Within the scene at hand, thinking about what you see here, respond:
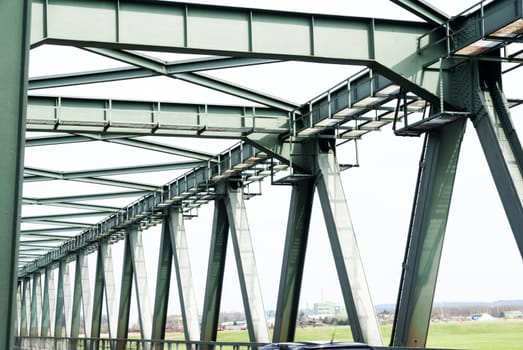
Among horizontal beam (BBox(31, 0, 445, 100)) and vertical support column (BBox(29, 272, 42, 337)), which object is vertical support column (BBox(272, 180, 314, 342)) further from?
vertical support column (BBox(29, 272, 42, 337))

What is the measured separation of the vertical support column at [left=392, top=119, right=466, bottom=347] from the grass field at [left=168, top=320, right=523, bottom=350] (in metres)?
34.7

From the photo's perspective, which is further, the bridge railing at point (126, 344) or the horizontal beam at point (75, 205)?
the horizontal beam at point (75, 205)

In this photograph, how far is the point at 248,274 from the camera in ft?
111

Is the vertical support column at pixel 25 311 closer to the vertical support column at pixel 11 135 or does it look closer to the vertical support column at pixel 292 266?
the vertical support column at pixel 292 266

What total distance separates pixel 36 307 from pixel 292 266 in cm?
6383

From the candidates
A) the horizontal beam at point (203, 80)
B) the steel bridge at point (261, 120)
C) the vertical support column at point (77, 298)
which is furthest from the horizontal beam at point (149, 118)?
the vertical support column at point (77, 298)

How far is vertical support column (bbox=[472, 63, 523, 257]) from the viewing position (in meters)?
18.2

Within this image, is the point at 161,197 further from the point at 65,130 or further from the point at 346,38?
the point at 346,38

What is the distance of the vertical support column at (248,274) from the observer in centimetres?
3344

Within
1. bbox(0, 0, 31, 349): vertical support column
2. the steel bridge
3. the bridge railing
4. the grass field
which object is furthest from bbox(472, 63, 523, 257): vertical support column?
the grass field

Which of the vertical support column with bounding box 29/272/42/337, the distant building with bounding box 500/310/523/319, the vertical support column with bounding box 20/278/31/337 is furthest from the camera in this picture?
the vertical support column with bounding box 20/278/31/337

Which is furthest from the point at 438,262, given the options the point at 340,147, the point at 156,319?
the point at 156,319

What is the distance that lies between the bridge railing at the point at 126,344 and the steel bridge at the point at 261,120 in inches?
108

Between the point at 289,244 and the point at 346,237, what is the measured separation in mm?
3752
